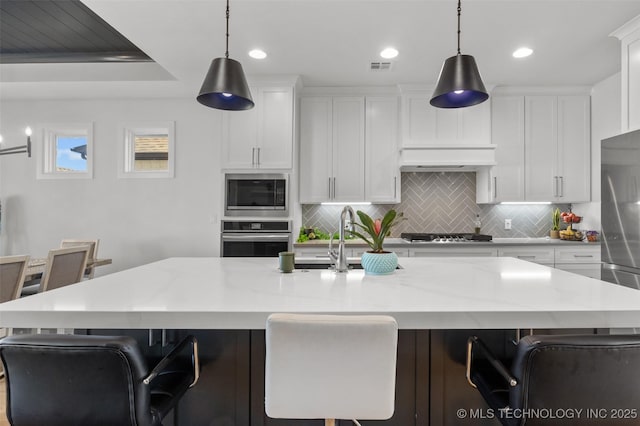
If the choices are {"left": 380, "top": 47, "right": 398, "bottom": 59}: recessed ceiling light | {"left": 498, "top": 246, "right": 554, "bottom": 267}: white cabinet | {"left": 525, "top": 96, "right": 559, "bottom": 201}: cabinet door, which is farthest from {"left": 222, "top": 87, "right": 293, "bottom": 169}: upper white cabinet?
{"left": 525, "top": 96, "right": 559, "bottom": 201}: cabinet door

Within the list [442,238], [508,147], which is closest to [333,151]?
[442,238]

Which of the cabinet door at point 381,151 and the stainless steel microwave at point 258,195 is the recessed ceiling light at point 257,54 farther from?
the cabinet door at point 381,151

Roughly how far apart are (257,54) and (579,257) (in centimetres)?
376

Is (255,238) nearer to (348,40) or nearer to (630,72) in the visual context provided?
(348,40)

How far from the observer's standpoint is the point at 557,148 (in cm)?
386

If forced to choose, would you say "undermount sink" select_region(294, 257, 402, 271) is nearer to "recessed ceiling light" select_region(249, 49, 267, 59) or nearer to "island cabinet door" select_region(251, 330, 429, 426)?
"island cabinet door" select_region(251, 330, 429, 426)

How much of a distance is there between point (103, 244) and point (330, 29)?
12.2 feet

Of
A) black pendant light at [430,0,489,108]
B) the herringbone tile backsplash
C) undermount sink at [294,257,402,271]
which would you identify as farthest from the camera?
the herringbone tile backsplash

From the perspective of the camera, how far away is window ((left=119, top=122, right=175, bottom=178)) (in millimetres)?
4359

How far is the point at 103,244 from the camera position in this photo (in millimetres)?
4355

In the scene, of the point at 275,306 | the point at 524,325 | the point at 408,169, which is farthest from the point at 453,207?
the point at 275,306

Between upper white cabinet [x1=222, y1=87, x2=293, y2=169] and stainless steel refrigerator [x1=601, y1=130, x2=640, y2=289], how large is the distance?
9.02 feet

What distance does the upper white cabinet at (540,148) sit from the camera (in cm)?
385

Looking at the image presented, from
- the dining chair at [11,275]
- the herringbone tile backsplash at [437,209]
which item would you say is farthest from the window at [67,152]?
the herringbone tile backsplash at [437,209]
